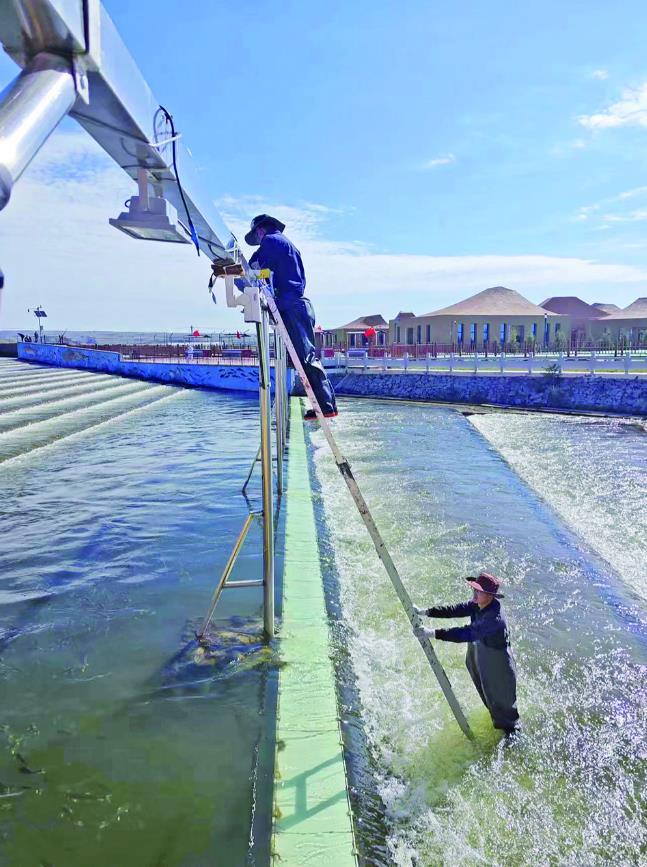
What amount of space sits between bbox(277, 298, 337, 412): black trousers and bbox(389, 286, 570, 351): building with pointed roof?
3530cm

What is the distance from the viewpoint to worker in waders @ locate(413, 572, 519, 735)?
3520 millimetres

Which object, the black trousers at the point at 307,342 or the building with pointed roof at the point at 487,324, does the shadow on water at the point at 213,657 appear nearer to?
the black trousers at the point at 307,342

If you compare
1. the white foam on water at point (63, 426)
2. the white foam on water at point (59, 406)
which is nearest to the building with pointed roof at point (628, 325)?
the white foam on water at point (59, 406)

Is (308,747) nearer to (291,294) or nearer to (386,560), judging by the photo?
(386,560)

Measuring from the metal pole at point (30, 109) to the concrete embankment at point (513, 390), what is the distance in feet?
71.2

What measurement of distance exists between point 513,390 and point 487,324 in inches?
713

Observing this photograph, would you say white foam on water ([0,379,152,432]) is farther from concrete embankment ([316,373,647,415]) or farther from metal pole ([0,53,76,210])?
metal pole ([0,53,76,210])

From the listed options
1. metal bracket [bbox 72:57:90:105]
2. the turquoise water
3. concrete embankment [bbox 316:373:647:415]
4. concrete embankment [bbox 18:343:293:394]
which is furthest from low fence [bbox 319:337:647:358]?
metal bracket [bbox 72:57:90:105]

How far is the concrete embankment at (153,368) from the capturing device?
28.8 meters

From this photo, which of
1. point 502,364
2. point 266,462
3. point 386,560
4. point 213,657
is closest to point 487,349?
point 502,364

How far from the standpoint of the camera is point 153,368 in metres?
31.6

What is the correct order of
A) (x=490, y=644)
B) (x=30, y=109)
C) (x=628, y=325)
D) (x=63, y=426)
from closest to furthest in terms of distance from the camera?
(x=30, y=109), (x=490, y=644), (x=63, y=426), (x=628, y=325)

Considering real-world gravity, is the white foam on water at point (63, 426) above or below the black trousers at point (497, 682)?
above

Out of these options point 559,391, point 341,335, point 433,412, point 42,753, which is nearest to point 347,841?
point 42,753
